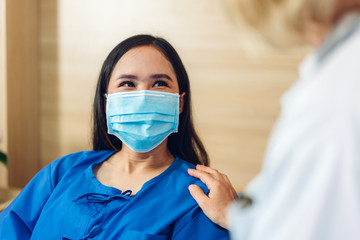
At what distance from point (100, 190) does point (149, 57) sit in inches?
19.9

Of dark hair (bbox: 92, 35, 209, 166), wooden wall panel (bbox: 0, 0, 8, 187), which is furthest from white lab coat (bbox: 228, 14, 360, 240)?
wooden wall panel (bbox: 0, 0, 8, 187)

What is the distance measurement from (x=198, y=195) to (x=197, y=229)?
107mm

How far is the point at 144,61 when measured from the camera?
1.38 metres

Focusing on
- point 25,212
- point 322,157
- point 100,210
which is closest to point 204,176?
point 100,210

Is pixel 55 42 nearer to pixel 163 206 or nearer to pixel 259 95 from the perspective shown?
pixel 259 95

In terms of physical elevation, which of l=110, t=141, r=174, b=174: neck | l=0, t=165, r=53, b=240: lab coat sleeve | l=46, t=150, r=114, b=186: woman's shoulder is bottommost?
l=0, t=165, r=53, b=240: lab coat sleeve

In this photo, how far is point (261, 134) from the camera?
195cm

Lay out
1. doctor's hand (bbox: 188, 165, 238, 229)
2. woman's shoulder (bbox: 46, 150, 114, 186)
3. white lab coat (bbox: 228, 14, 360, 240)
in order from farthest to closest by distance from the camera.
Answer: woman's shoulder (bbox: 46, 150, 114, 186) < doctor's hand (bbox: 188, 165, 238, 229) < white lab coat (bbox: 228, 14, 360, 240)

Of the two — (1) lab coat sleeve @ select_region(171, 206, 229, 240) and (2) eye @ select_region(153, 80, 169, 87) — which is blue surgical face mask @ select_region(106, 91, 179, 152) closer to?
(2) eye @ select_region(153, 80, 169, 87)

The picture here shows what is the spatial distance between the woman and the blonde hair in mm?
748

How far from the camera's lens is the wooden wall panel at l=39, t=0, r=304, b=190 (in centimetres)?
193

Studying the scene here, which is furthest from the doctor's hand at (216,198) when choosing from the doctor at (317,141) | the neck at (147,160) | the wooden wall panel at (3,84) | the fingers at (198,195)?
the wooden wall panel at (3,84)

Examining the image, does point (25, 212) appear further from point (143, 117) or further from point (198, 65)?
point (198, 65)

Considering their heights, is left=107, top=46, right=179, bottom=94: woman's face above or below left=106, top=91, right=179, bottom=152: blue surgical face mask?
above
